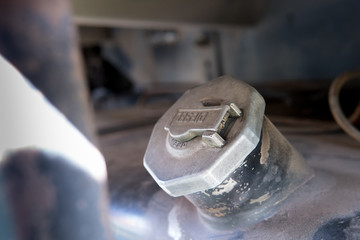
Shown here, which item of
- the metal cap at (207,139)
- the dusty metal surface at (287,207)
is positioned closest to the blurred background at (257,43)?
the dusty metal surface at (287,207)

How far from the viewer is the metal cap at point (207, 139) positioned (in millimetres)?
473

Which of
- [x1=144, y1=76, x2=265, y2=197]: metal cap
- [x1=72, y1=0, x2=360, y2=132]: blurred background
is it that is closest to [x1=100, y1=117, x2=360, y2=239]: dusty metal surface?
[x1=144, y1=76, x2=265, y2=197]: metal cap

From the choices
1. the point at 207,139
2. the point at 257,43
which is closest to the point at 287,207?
the point at 207,139

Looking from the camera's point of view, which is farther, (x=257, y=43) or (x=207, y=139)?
(x=257, y=43)

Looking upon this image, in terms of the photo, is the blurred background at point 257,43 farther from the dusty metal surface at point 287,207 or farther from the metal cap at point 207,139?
the metal cap at point 207,139

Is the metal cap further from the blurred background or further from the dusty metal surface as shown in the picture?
the blurred background

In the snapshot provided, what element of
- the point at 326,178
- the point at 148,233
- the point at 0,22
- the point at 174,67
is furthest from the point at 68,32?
the point at 174,67

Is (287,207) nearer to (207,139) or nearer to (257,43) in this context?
(207,139)

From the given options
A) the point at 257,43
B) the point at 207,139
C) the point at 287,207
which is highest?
the point at 207,139

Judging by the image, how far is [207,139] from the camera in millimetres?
489

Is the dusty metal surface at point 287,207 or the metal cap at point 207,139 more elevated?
the metal cap at point 207,139

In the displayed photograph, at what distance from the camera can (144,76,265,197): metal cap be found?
1.55 feet

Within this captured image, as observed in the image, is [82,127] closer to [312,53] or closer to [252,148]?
[252,148]

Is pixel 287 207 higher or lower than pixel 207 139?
lower
